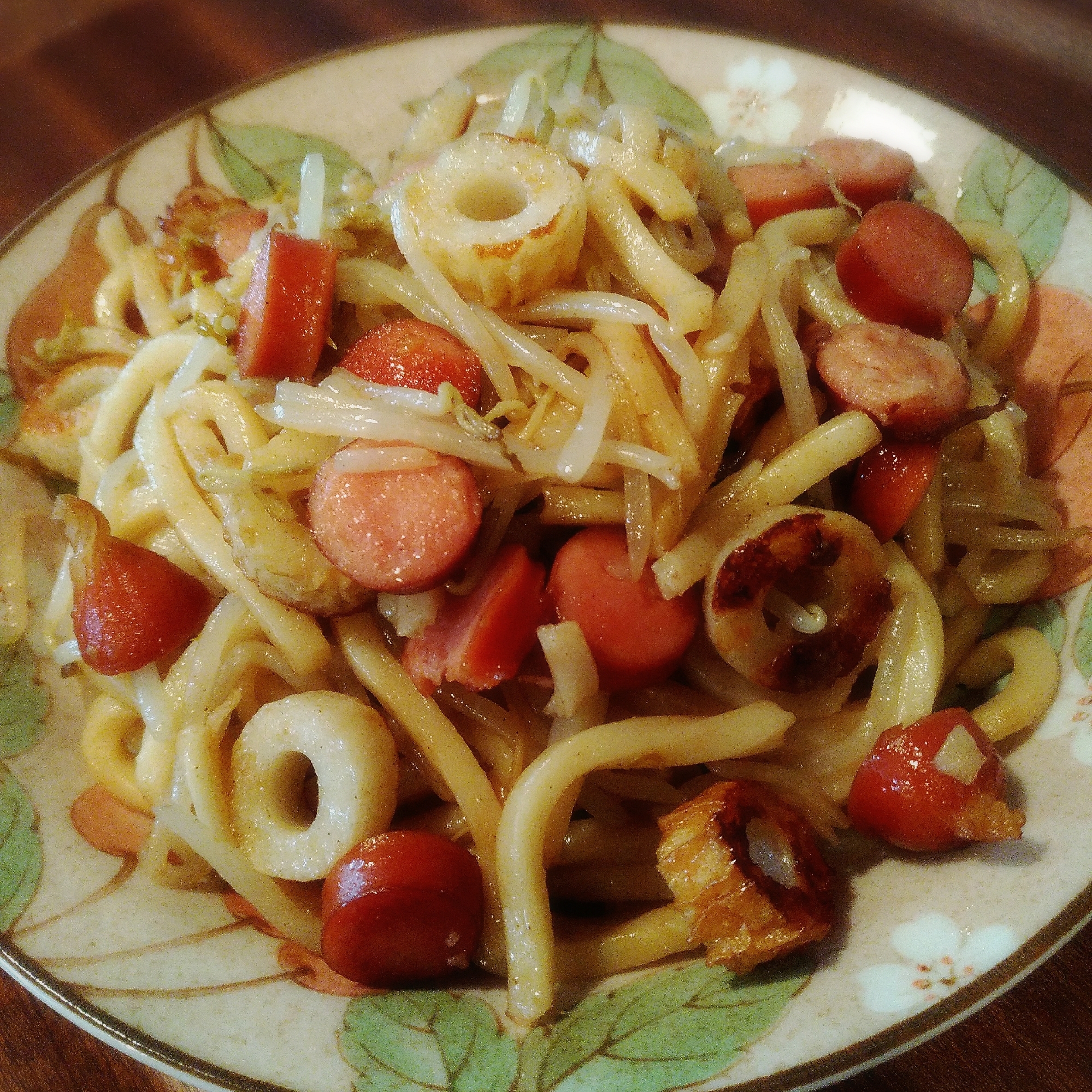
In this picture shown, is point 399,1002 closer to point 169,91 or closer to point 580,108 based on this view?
point 580,108

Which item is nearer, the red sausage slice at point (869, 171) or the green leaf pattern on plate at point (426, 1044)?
the green leaf pattern on plate at point (426, 1044)

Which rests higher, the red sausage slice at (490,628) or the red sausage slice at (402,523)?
the red sausage slice at (402,523)

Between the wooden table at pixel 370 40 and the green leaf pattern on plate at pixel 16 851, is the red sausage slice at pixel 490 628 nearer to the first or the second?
the green leaf pattern on plate at pixel 16 851

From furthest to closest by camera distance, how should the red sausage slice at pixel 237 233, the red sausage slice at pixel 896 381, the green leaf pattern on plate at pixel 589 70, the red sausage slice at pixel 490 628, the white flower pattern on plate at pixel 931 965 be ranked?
the green leaf pattern on plate at pixel 589 70
the red sausage slice at pixel 237 233
the red sausage slice at pixel 896 381
the red sausage slice at pixel 490 628
the white flower pattern on plate at pixel 931 965

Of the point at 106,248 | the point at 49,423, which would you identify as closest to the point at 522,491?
the point at 49,423

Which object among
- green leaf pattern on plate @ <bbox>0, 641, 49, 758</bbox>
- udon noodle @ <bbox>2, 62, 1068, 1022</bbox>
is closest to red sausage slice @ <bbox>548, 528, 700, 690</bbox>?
udon noodle @ <bbox>2, 62, 1068, 1022</bbox>

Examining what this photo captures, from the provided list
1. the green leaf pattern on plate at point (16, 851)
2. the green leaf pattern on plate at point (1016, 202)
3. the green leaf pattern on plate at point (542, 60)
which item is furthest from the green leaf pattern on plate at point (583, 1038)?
the green leaf pattern on plate at point (542, 60)

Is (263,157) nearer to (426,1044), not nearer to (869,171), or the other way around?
(869,171)
